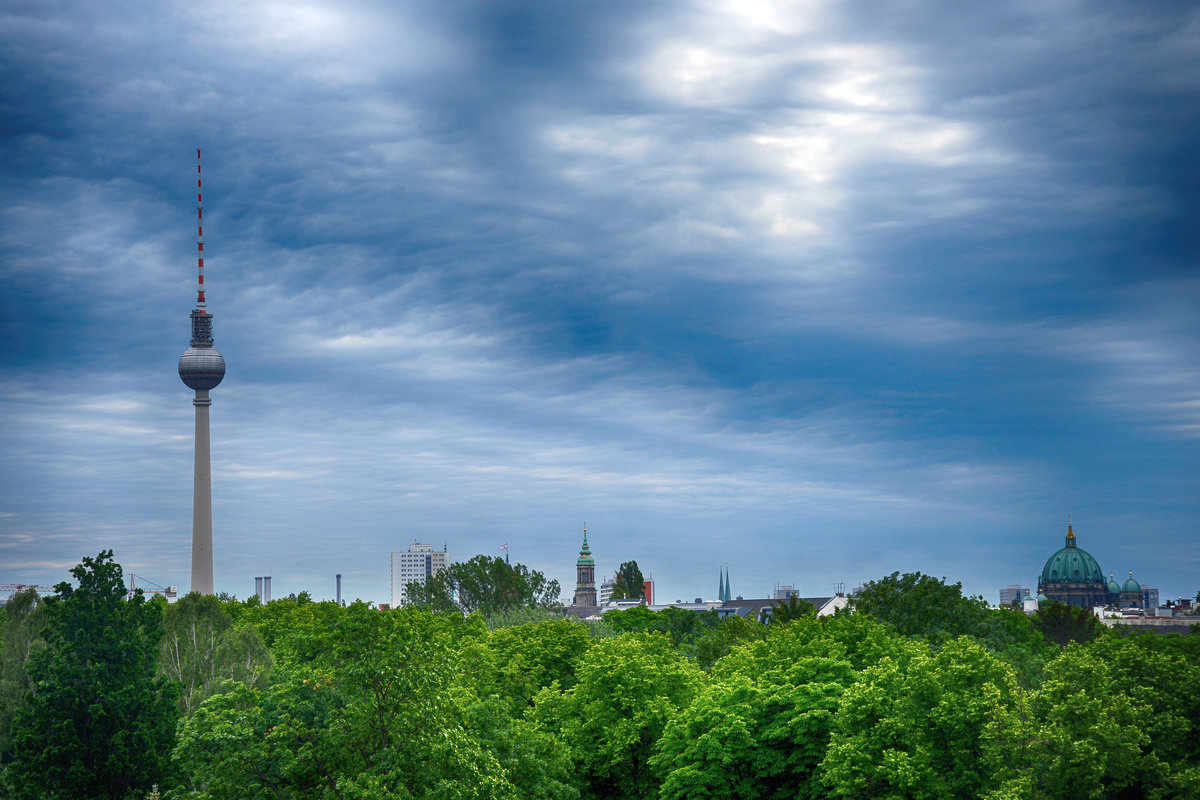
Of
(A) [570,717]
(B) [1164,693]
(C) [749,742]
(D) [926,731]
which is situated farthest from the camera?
(A) [570,717]

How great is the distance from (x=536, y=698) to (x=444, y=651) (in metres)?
28.4

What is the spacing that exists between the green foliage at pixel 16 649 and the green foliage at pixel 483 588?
3032 inches

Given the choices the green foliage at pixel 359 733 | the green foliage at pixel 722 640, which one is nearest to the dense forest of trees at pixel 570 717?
the green foliage at pixel 359 733

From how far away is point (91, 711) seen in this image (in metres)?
54.1

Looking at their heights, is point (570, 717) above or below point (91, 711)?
below

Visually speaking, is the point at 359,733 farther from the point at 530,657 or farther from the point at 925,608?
the point at 925,608

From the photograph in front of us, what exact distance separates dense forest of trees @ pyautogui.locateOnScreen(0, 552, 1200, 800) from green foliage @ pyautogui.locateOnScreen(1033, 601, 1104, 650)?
66.9m

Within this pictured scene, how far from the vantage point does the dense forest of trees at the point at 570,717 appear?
3934cm

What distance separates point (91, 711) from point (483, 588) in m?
109

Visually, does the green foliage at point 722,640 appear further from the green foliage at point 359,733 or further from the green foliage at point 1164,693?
the green foliage at point 359,733

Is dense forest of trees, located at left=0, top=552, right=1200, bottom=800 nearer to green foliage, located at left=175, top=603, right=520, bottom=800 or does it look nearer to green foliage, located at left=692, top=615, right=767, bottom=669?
green foliage, located at left=175, top=603, right=520, bottom=800

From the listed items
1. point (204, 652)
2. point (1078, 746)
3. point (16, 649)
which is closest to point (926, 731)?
point (1078, 746)

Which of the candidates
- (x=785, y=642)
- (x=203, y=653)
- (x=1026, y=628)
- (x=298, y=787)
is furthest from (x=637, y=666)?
(x=1026, y=628)

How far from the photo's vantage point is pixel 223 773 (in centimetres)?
4006
